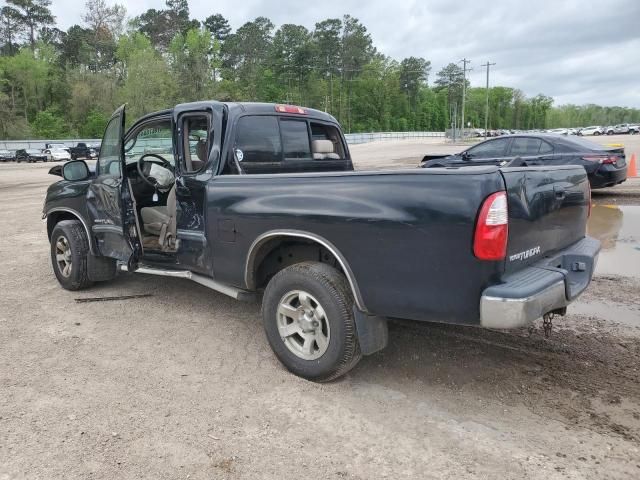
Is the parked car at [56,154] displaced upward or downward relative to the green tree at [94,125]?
downward

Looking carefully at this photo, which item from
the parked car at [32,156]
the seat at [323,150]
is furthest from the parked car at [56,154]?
the seat at [323,150]

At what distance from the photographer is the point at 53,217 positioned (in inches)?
240

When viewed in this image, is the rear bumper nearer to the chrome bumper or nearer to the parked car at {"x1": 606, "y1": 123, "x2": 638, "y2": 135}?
the chrome bumper

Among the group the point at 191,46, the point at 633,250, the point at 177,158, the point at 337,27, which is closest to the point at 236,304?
the point at 177,158

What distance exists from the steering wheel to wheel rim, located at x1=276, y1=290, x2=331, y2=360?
232cm

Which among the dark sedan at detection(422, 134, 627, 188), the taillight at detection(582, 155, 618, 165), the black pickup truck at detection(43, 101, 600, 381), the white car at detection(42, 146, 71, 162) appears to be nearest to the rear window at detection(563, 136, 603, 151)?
the dark sedan at detection(422, 134, 627, 188)

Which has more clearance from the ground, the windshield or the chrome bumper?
the windshield

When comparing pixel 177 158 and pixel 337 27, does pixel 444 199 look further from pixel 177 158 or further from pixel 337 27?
pixel 337 27

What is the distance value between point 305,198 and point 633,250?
588 centimetres

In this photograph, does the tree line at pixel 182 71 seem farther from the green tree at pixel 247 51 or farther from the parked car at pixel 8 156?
the parked car at pixel 8 156

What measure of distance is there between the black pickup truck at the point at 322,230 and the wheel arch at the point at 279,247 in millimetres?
11

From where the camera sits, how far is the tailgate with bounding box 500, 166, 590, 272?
2.92 meters

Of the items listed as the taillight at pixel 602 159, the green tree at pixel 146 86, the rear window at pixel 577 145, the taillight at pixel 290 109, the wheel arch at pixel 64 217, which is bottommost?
the wheel arch at pixel 64 217

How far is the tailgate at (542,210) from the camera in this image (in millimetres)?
2916
